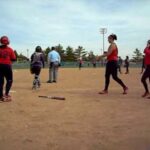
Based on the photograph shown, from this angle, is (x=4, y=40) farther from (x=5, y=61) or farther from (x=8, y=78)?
(x=8, y=78)

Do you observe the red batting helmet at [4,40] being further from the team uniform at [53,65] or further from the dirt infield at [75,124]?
the team uniform at [53,65]

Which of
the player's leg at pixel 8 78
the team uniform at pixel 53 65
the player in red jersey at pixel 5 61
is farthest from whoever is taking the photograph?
the team uniform at pixel 53 65

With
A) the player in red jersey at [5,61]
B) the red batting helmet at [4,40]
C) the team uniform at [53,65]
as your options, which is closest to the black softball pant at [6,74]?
the player in red jersey at [5,61]

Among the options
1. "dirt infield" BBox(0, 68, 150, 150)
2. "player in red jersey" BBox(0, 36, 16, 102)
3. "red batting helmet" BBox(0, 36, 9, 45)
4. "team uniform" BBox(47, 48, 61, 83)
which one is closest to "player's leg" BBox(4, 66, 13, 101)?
"player in red jersey" BBox(0, 36, 16, 102)

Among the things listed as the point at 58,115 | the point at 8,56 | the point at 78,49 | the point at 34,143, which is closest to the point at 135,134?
the point at 34,143

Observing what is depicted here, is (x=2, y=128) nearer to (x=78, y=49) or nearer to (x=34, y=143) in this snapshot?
(x=34, y=143)

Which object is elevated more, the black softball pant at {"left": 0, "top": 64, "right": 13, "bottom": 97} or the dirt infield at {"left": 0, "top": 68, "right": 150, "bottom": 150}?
the black softball pant at {"left": 0, "top": 64, "right": 13, "bottom": 97}

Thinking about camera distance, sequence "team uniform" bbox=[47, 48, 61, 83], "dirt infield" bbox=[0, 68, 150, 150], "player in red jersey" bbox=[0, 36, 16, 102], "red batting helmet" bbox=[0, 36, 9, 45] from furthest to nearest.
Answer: "team uniform" bbox=[47, 48, 61, 83]
"player in red jersey" bbox=[0, 36, 16, 102]
"red batting helmet" bbox=[0, 36, 9, 45]
"dirt infield" bbox=[0, 68, 150, 150]

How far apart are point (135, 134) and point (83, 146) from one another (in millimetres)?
1109

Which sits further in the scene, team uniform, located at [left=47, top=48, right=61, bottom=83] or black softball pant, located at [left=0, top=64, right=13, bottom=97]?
team uniform, located at [left=47, top=48, right=61, bottom=83]

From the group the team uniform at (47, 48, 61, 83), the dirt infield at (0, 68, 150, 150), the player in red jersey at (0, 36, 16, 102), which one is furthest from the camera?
the team uniform at (47, 48, 61, 83)

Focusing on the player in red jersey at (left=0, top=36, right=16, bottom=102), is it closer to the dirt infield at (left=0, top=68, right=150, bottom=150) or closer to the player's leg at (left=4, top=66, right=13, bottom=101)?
the player's leg at (left=4, top=66, right=13, bottom=101)

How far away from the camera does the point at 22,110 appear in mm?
9273

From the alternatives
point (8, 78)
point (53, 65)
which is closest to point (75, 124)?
point (8, 78)
